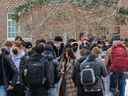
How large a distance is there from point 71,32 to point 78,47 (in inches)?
451

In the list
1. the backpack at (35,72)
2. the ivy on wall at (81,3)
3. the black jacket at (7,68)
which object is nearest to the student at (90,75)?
the backpack at (35,72)

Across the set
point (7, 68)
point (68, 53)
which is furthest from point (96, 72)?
point (7, 68)

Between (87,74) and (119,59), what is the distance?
79.3 inches

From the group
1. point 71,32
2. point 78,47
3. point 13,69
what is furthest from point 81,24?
A: point 13,69

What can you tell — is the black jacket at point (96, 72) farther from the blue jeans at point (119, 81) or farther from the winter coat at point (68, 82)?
the blue jeans at point (119, 81)

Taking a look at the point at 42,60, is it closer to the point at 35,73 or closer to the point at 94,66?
the point at 35,73

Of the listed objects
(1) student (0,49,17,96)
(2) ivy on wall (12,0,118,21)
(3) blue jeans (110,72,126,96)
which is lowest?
(3) blue jeans (110,72,126,96)

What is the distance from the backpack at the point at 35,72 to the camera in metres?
11.5

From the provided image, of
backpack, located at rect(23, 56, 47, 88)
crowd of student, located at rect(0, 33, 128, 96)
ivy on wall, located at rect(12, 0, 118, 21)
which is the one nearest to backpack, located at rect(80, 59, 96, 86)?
crowd of student, located at rect(0, 33, 128, 96)

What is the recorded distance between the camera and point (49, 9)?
80.6 ft

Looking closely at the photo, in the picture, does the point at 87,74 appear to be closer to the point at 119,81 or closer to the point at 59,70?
the point at 59,70

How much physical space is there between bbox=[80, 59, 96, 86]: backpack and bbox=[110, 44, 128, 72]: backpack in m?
1.73

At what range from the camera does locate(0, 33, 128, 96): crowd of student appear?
11523mm

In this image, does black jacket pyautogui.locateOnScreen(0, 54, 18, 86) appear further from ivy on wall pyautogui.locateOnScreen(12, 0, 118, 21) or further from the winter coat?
ivy on wall pyautogui.locateOnScreen(12, 0, 118, 21)
